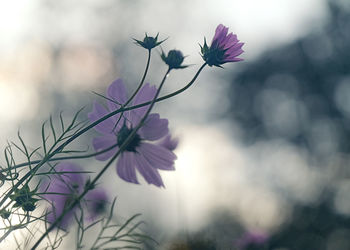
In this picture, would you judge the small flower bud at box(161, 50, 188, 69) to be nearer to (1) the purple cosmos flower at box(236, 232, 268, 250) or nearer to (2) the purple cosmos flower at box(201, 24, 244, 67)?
(2) the purple cosmos flower at box(201, 24, 244, 67)

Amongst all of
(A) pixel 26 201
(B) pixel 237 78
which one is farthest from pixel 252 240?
(B) pixel 237 78

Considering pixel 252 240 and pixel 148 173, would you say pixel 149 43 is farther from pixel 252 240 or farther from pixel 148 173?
pixel 252 240

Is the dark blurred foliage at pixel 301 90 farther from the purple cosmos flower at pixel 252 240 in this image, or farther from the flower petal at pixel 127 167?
the flower petal at pixel 127 167

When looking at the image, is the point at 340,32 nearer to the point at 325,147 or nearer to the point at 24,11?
the point at 325,147

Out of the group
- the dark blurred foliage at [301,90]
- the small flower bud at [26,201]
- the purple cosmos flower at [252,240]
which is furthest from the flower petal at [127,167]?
the dark blurred foliage at [301,90]

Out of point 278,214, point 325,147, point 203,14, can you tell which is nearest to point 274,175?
point 325,147
